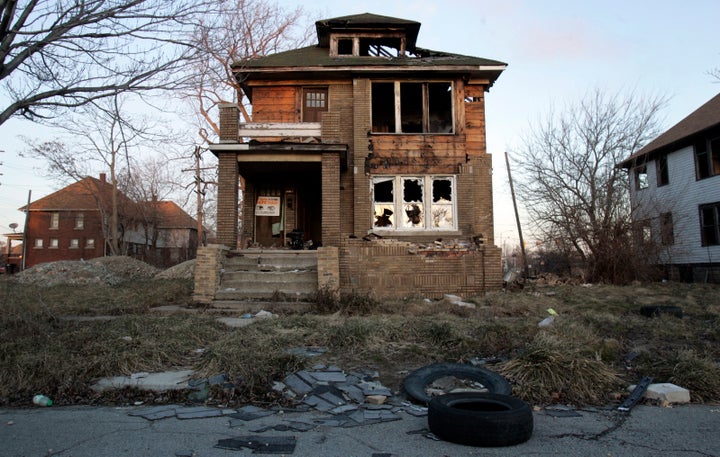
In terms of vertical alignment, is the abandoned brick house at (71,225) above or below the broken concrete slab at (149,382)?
above

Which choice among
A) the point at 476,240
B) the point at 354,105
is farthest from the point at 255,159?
the point at 476,240

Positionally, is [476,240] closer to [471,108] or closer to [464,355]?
[471,108]

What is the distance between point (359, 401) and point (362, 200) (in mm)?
10009

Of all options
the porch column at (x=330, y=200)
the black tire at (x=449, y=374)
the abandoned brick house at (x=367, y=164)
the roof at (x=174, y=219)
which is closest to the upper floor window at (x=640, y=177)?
the abandoned brick house at (x=367, y=164)

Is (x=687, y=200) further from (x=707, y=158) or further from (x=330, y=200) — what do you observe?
(x=330, y=200)

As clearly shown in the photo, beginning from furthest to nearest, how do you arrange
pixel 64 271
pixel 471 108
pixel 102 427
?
pixel 64 271 → pixel 471 108 → pixel 102 427

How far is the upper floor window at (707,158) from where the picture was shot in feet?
66.4

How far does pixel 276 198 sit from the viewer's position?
51.0 feet

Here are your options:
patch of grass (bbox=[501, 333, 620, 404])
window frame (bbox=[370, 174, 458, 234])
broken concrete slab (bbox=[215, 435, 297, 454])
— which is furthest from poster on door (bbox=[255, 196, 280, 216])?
broken concrete slab (bbox=[215, 435, 297, 454])

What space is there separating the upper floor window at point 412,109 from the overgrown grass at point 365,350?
8527 millimetres

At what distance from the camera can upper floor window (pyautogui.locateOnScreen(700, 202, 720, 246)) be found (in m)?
20.1

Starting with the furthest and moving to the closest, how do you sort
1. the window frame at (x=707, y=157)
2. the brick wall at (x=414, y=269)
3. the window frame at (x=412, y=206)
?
the window frame at (x=707, y=157) → the window frame at (x=412, y=206) → the brick wall at (x=414, y=269)

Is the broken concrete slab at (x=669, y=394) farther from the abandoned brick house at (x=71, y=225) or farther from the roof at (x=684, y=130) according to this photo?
the abandoned brick house at (x=71, y=225)

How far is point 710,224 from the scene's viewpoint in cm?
2053
